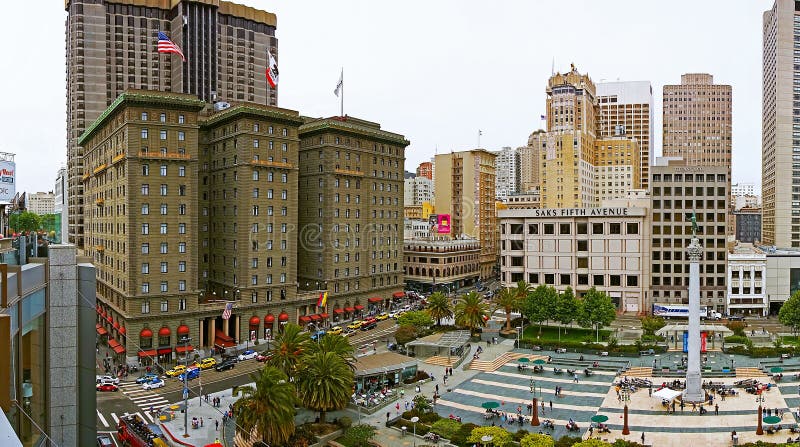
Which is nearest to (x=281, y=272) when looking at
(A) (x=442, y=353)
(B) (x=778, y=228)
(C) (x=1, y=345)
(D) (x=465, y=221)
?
(A) (x=442, y=353)

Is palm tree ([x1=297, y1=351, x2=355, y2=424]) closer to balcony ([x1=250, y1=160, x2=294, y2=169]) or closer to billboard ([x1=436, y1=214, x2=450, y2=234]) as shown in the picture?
balcony ([x1=250, y1=160, x2=294, y2=169])

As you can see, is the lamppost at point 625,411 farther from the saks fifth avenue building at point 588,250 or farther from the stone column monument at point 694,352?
the saks fifth avenue building at point 588,250

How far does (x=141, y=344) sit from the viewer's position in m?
82.4

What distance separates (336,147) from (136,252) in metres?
43.3

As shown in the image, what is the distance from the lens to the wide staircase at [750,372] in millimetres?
75562

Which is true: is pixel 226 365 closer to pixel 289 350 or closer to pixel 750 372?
pixel 289 350

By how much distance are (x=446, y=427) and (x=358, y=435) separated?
8827 mm

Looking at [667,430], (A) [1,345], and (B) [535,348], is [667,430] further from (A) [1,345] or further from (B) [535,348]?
(A) [1,345]

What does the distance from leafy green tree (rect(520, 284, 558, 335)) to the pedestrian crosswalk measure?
197 feet

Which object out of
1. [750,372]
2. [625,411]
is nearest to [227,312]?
[625,411]

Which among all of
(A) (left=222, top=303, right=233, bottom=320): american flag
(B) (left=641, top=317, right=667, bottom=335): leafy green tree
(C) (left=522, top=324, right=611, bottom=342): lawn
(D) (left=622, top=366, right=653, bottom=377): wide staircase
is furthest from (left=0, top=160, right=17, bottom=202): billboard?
(B) (left=641, top=317, right=667, bottom=335): leafy green tree

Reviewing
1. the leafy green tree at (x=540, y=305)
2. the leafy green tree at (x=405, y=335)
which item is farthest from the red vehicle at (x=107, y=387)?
the leafy green tree at (x=540, y=305)

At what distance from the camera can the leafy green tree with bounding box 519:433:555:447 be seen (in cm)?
5066

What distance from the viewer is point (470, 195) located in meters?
186
